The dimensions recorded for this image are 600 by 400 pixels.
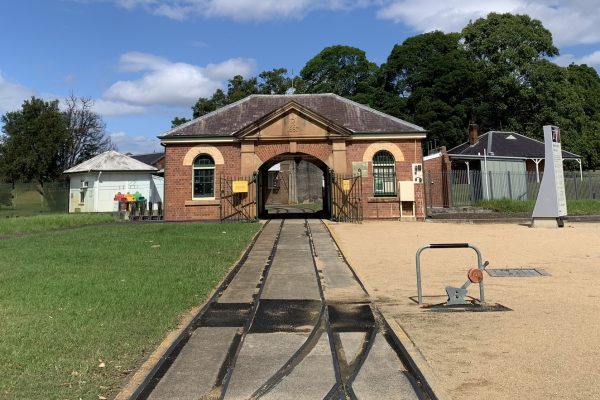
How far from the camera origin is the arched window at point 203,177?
23.8m

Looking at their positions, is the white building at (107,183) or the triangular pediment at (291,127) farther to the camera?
the white building at (107,183)

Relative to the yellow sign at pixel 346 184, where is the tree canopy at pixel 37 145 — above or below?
above

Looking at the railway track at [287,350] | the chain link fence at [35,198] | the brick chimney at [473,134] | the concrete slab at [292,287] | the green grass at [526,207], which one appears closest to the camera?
the railway track at [287,350]

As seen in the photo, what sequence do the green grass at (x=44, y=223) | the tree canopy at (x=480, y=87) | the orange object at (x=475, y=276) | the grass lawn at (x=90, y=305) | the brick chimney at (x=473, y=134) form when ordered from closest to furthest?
the grass lawn at (x=90, y=305)
the orange object at (x=475, y=276)
the green grass at (x=44, y=223)
the brick chimney at (x=473, y=134)
the tree canopy at (x=480, y=87)

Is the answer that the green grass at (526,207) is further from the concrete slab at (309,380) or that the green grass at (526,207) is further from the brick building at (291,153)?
the concrete slab at (309,380)

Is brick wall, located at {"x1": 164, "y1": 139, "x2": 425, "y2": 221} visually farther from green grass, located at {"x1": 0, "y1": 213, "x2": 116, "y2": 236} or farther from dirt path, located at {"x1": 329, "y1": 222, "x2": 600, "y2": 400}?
dirt path, located at {"x1": 329, "y1": 222, "x2": 600, "y2": 400}

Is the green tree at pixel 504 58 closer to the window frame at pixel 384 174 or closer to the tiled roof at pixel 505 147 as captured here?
the tiled roof at pixel 505 147

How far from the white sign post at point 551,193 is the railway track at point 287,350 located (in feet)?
44.8

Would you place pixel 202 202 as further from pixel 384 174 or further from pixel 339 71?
pixel 339 71

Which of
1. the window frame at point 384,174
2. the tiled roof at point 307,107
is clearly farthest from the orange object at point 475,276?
the tiled roof at point 307,107

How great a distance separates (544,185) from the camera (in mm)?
19578

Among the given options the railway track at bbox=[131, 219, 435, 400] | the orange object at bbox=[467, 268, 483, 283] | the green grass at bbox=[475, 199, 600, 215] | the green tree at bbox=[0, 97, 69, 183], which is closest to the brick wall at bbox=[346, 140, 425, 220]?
the green grass at bbox=[475, 199, 600, 215]

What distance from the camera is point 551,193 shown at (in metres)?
19.2

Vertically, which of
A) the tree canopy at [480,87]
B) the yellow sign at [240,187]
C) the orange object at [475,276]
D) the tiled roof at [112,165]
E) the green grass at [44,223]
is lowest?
the orange object at [475,276]
